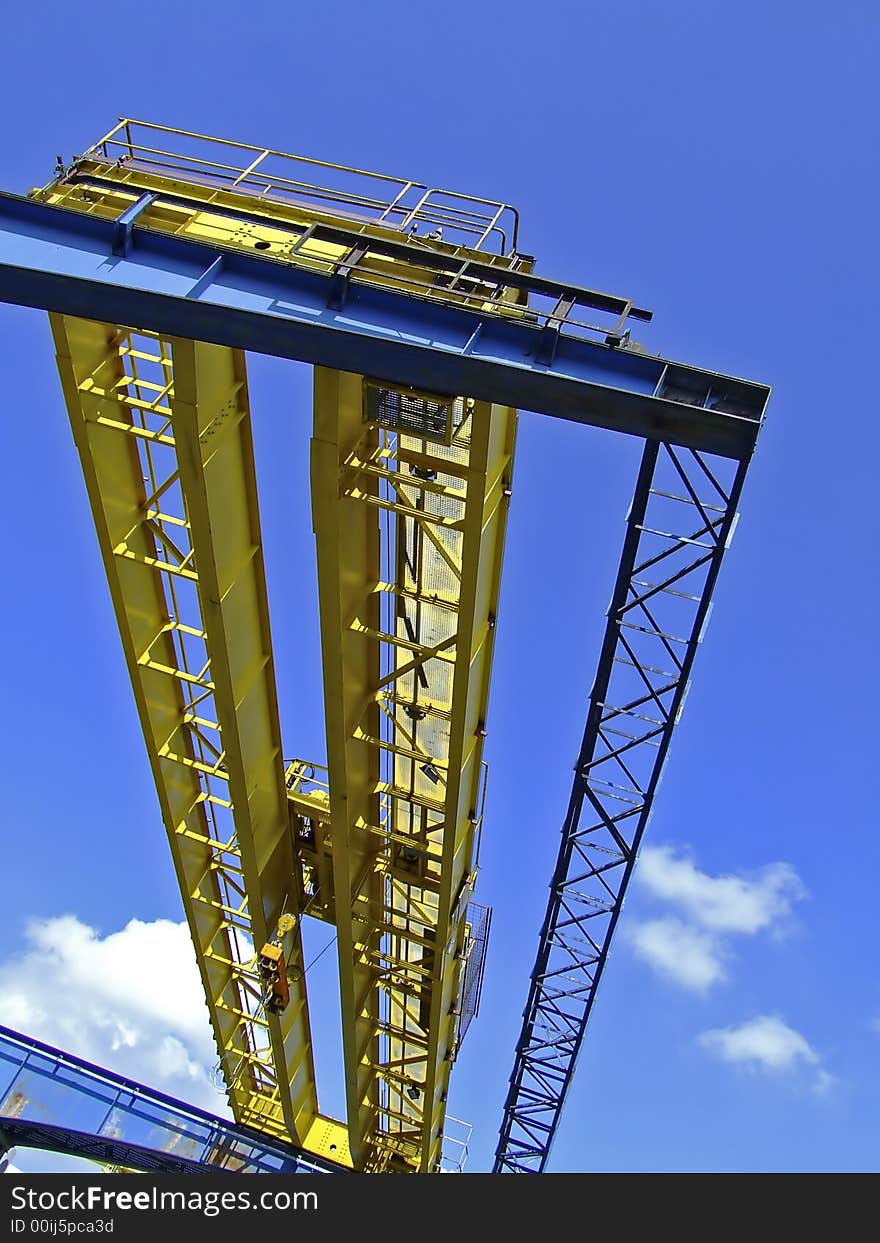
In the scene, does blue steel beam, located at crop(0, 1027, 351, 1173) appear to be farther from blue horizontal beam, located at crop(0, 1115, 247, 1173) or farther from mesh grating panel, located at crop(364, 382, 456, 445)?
mesh grating panel, located at crop(364, 382, 456, 445)

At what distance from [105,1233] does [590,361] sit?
1244 centimetres

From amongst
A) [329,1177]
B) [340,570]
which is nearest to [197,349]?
[340,570]

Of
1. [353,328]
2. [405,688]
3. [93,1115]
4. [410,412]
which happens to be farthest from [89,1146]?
[353,328]

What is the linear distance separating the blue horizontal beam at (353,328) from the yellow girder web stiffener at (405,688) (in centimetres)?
116

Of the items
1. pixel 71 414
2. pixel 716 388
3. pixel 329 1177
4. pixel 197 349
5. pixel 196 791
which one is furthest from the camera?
pixel 196 791

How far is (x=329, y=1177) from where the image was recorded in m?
15.5

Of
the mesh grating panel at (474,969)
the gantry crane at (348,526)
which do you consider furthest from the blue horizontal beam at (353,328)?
the mesh grating panel at (474,969)

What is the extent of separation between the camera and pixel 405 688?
53.2 ft

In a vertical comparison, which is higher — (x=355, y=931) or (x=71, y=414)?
(x=71, y=414)

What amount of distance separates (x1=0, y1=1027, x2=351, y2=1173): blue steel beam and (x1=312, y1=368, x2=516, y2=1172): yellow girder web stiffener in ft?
10.7

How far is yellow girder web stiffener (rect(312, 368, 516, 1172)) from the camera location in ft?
42.3

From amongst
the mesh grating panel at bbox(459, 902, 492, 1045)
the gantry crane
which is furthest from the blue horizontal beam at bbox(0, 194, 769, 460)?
the mesh grating panel at bbox(459, 902, 492, 1045)

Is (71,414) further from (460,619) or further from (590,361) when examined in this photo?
(590,361)

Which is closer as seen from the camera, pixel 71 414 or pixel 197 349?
pixel 197 349
